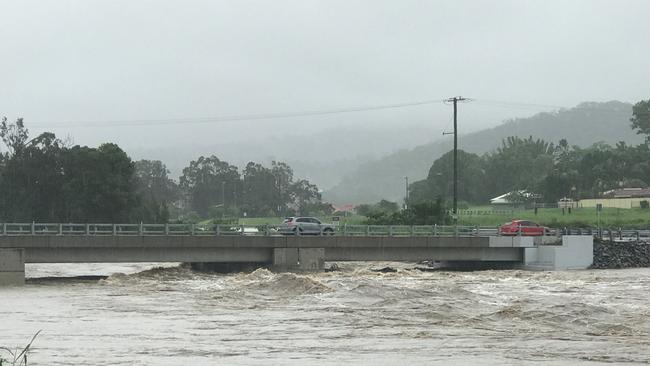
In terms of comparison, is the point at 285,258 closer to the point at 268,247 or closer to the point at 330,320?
the point at 268,247

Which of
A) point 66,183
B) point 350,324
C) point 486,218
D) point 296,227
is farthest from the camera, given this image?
point 486,218

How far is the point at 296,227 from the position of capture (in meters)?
64.2

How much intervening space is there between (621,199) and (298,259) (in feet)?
321

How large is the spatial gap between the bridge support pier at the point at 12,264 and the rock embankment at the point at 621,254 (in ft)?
130

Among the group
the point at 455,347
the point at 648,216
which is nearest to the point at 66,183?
the point at 648,216

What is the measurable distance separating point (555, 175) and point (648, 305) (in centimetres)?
13781

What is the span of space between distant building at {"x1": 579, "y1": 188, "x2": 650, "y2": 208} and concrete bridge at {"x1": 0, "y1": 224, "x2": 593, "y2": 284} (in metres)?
79.4

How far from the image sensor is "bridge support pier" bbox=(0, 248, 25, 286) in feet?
183

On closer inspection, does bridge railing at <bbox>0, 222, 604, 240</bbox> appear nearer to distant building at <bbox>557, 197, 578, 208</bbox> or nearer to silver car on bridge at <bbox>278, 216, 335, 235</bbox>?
silver car on bridge at <bbox>278, 216, 335, 235</bbox>

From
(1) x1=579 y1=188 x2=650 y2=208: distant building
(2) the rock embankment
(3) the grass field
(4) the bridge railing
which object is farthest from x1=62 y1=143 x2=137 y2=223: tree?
(1) x1=579 y1=188 x2=650 y2=208: distant building

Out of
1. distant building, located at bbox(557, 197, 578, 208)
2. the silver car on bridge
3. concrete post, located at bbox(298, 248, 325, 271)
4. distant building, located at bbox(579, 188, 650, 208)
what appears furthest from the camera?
distant building, located at bbox(557, 197, 578, 208)

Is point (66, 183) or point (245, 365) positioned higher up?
point (66, 183)

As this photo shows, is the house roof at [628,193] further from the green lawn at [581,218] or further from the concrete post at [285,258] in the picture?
the concrete post at [285,258]

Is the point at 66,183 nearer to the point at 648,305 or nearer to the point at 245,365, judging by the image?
the point at 648,305
